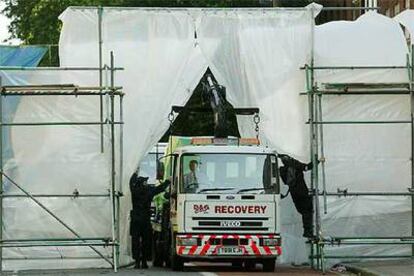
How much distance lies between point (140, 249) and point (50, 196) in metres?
2.17

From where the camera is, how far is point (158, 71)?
21.7m

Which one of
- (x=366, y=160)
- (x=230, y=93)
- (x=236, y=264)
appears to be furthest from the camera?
(x=230, y=93)

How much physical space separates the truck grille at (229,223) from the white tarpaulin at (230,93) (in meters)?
2.28

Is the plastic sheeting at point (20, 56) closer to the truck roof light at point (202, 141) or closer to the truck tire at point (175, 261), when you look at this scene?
the truck roof light at point (202, 141)

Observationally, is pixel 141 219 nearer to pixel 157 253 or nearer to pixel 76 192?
pixel 76 192

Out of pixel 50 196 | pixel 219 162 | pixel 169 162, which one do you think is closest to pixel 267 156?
pixel 219 162

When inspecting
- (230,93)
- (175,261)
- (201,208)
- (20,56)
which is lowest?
(175,261)

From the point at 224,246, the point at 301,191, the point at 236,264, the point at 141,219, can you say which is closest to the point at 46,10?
the point at 141,219

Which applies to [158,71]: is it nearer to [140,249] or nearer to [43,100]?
[43,100]

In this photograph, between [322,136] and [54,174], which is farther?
[322,136]

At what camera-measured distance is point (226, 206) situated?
771 inches

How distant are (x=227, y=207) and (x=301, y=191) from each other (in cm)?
216

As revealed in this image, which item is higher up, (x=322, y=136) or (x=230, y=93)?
(x=230, y=93)

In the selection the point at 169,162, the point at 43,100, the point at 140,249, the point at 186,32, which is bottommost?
the point at 140,249
